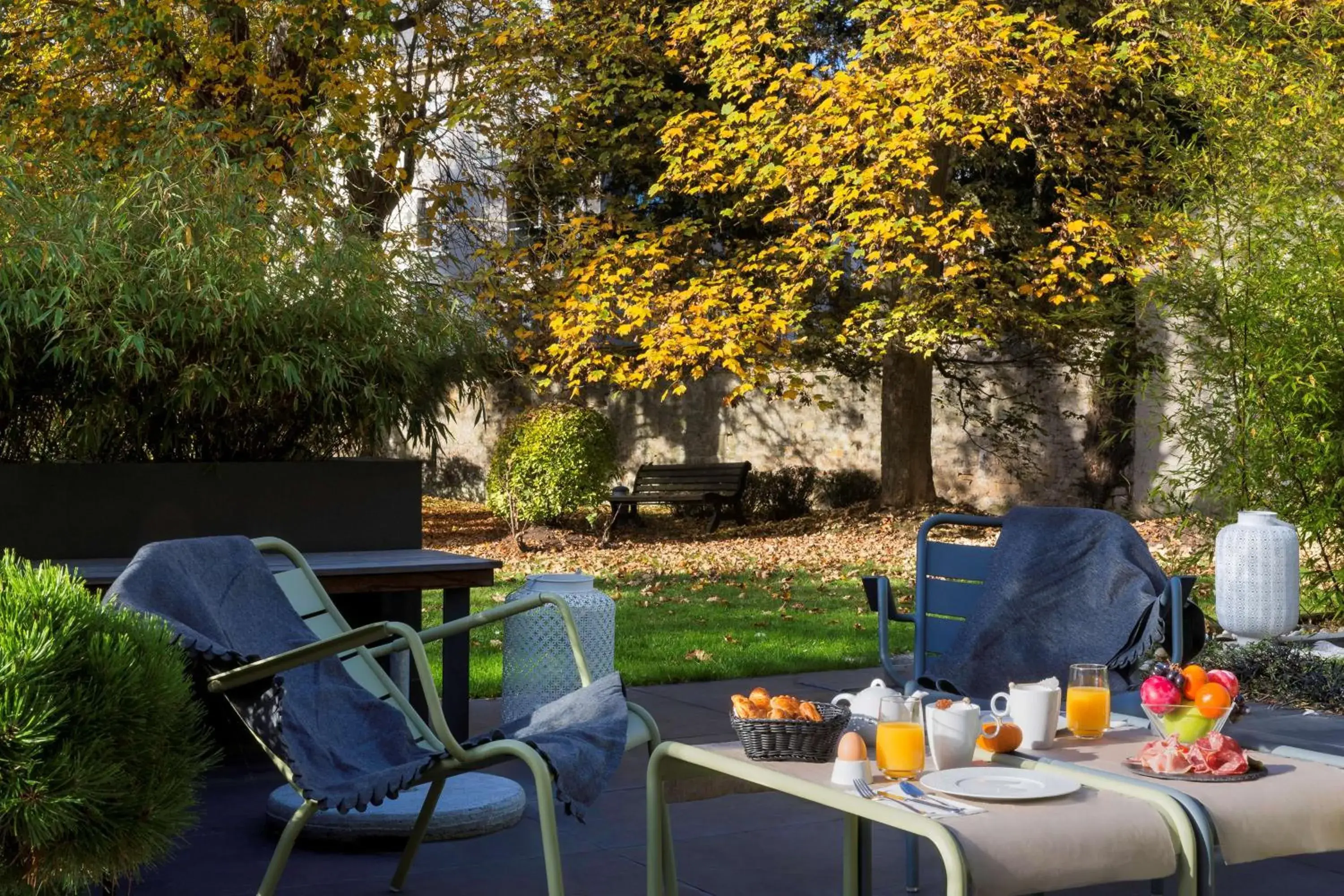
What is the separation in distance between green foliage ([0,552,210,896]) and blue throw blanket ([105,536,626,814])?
0.93ft

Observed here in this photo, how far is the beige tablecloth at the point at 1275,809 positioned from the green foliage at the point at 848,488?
11.9 meters

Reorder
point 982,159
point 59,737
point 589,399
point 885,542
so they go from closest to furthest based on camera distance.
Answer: point 59,737 → point 885,542 → point 982,159 → point 589,399

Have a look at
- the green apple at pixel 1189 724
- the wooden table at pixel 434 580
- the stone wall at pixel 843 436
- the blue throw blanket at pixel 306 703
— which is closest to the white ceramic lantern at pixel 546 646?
the wooden table at pixel 434 580

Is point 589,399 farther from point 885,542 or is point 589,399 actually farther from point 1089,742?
point 1089,742

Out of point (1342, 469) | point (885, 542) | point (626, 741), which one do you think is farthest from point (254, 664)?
point (885, 542)

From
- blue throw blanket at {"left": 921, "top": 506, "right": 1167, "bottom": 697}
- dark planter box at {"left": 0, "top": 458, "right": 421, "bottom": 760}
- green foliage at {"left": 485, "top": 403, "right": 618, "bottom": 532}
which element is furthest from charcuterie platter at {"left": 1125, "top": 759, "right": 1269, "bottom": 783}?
green foliage at {"left": 485, "top": 403, "right": 618, "bottom": 532}

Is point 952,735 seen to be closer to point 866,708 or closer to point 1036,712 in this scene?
point 1036,712

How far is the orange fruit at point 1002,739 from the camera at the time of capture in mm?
2615

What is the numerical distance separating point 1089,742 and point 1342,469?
4.28m

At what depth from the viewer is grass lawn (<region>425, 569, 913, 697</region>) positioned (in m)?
6.36

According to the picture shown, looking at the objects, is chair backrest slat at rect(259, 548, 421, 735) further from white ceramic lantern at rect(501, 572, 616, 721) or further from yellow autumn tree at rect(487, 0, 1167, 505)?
yellow autumn tree at rect(487, 0, 1167, 505)

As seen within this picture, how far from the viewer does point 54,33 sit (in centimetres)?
992

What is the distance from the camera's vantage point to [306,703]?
10.5ft

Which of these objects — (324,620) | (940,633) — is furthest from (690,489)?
(324,620)
